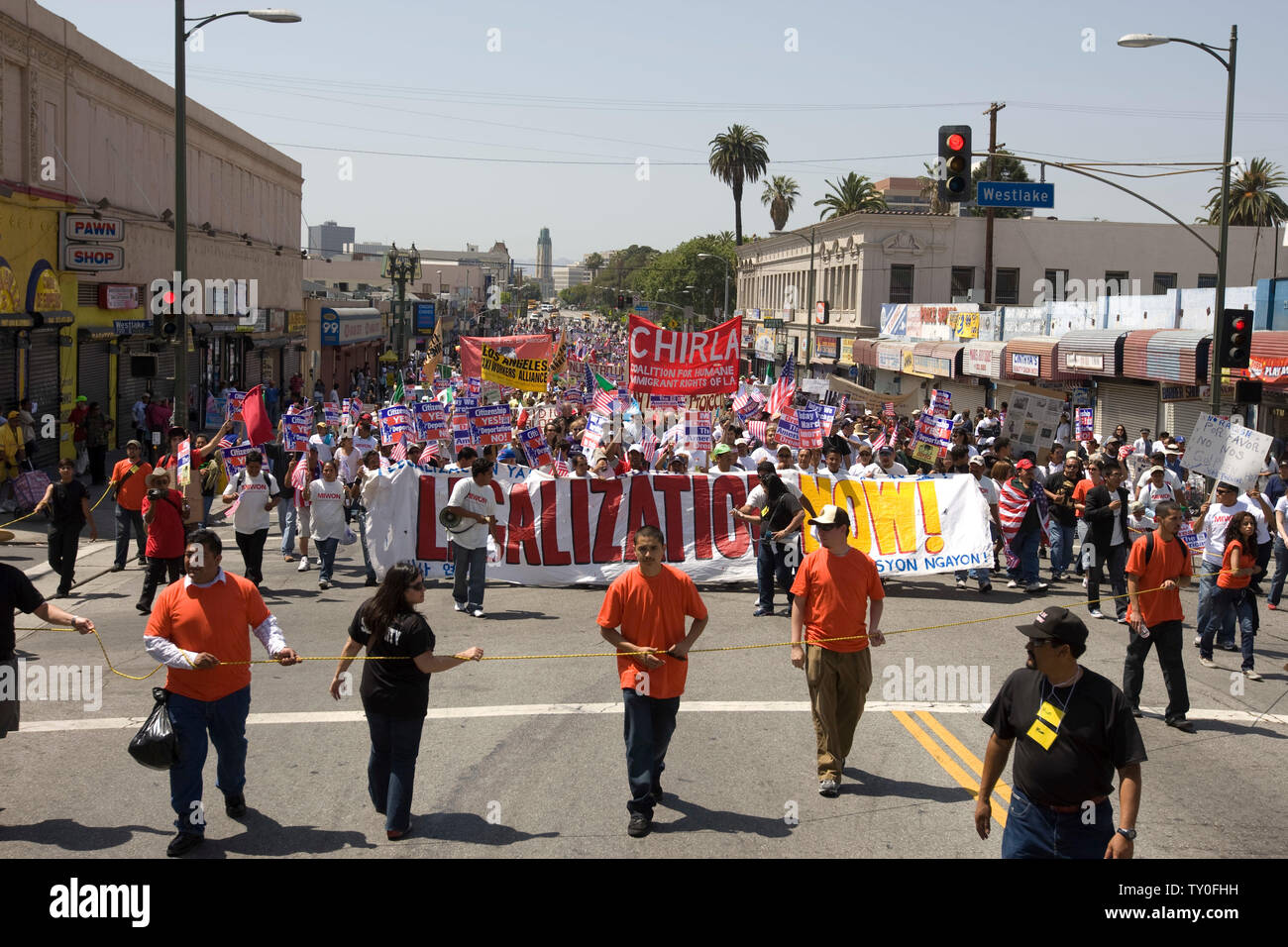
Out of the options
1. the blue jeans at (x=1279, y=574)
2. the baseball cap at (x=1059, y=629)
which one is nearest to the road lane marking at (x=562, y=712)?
the baseball cap at (x=1059, y=629)

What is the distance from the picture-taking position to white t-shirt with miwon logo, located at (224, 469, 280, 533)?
13.6m

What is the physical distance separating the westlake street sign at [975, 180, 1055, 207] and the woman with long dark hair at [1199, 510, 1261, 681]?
15.1m

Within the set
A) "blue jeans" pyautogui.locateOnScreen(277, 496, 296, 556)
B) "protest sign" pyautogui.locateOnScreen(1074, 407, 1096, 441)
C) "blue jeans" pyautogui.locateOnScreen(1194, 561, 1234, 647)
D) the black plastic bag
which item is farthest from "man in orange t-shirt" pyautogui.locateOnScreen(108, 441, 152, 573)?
"protest sign" pyautogui.locateOnScreen(1074, 407, 1096, 441)

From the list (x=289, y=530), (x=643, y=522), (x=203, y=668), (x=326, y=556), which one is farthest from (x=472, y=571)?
(x=203, y=668)

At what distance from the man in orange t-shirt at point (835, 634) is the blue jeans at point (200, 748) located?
3206 mm

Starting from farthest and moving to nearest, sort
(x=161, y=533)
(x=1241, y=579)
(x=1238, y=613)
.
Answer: (x=161, y=533) → (x=1238, y=613) → (x=1241, y=579)

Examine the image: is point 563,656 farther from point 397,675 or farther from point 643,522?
point 643,522

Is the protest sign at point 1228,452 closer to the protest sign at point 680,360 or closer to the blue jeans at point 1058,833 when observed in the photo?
the protest sign at point 680,360

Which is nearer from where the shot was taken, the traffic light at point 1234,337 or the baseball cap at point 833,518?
the baseball cap at point 833,518

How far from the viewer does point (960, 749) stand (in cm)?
847

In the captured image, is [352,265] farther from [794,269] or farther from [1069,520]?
[1069,520]

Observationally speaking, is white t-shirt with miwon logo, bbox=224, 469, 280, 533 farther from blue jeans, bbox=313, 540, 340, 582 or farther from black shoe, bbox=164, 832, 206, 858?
black shoe, bbox=164, 832, 206, 858

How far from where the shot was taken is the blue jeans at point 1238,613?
1088cm

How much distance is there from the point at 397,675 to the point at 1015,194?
21.5 meters
